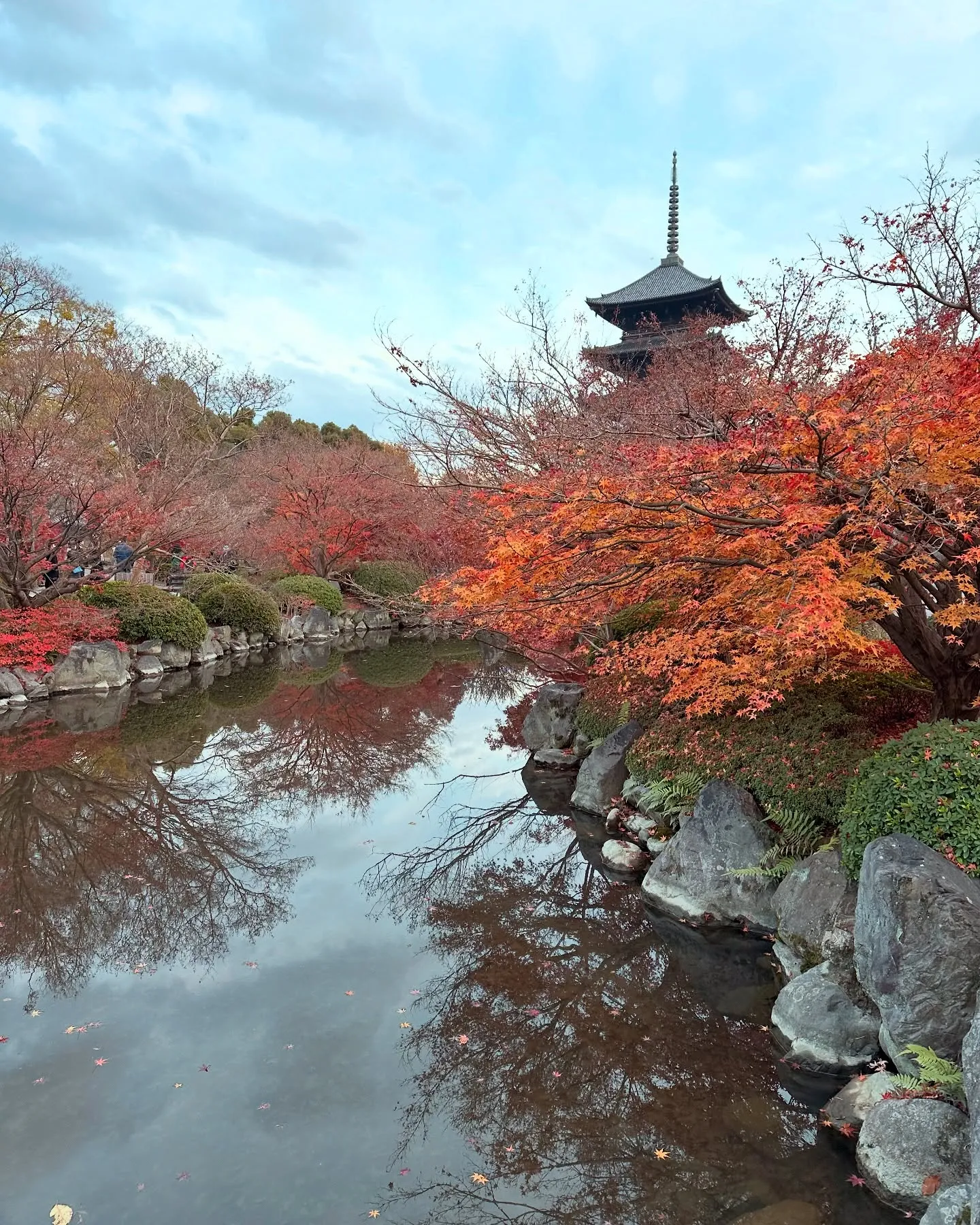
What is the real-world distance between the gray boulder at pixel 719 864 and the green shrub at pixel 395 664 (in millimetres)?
9807

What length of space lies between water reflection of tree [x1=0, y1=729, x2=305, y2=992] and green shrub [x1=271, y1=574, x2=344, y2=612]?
11.4 meters

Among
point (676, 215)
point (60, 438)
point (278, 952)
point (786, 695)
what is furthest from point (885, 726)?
point (676, 215)

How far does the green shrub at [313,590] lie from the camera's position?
21094mm

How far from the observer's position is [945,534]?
4207mm

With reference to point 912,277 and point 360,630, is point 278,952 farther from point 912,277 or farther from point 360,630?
point 360,630

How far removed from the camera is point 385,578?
2352 cm

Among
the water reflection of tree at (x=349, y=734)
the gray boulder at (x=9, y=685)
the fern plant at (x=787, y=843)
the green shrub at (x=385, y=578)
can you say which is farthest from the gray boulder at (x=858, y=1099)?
the green shrub at (x=385, y=578)

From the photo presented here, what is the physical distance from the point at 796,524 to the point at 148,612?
13.7 metres

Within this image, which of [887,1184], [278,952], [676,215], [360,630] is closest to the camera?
[887,1184]

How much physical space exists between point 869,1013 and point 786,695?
265 cm

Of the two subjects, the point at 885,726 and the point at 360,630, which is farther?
the point at 360,630

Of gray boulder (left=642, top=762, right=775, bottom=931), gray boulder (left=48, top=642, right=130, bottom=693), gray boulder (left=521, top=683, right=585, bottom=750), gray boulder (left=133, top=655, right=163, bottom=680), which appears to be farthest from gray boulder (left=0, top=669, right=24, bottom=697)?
gray boulder (left=642, top=762, right=775, bottom=931)

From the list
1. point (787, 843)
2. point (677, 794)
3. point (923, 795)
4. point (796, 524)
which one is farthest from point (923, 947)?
point (677, 794)

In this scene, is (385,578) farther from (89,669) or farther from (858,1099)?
(858,1099)
